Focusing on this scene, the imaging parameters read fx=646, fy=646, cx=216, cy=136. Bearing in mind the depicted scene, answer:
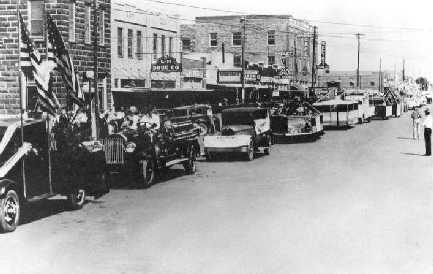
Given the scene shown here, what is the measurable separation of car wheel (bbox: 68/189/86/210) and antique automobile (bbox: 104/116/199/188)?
2.66m

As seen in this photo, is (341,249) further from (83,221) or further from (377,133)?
(377,133)

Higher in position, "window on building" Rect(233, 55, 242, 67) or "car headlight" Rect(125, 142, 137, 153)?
"window on building" Rect(233, 55, 242, 67)

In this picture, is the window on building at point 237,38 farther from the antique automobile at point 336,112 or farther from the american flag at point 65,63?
the american flag at point 65,63

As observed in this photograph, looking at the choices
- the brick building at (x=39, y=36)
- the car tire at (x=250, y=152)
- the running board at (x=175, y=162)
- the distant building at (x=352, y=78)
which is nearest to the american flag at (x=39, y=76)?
the running board at (x=175, y=162)

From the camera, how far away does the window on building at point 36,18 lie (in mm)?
24734

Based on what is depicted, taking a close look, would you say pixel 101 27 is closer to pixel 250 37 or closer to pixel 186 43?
pixel 186 43

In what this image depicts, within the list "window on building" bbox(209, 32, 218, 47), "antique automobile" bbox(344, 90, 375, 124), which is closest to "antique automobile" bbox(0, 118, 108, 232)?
"antique automobile" bbox(344, 90, 375, 124)

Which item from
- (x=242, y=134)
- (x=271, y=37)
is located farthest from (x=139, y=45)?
(x=271, y=37)

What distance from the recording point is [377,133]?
36.4 metres

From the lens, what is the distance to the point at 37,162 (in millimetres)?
11453

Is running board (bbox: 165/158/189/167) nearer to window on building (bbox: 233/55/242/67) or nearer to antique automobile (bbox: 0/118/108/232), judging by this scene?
Answer: antique automobile (bbox: 0/118/108/232)

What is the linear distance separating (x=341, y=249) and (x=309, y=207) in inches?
142

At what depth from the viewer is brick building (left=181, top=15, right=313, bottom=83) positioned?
76.5 m

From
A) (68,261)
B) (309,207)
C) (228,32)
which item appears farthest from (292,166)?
(228,32)
